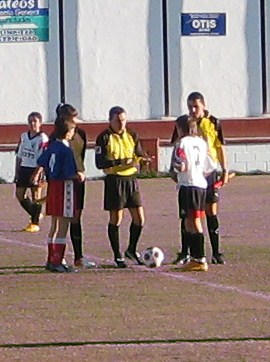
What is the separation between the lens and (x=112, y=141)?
46.5 ft

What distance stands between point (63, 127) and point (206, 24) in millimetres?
16743

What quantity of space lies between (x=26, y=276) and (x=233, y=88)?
17575 mm

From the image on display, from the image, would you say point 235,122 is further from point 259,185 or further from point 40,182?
point 40,182

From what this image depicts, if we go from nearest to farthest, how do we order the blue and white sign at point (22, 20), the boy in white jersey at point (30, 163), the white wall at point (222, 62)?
the boy in white jersey at point (30, 163) → the blue and white sign at point (22, 20) → the white wall at point (222, 62)

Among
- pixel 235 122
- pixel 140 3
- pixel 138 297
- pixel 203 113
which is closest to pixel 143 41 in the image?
pixel 140 3

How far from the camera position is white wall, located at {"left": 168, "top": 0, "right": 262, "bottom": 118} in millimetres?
30406

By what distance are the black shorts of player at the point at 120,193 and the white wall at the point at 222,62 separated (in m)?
16.4

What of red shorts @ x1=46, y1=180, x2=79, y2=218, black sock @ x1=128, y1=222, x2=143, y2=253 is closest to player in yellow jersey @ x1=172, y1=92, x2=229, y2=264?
black sock @ x1=128, y1=222, x2=143, y2=253

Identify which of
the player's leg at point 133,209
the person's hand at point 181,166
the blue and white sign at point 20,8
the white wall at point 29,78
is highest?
the blue and white sign at point 20,8

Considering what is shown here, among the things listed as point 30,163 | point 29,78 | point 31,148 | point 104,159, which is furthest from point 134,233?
point 29,78

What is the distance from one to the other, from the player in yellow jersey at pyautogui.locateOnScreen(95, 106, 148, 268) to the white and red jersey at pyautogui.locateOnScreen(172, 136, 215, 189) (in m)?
0.63

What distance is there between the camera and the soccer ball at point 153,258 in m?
13.9

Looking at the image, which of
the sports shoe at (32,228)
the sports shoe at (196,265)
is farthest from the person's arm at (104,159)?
the sports shoe at (32,228)

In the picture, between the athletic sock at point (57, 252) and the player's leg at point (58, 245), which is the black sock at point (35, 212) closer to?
the player's leg at point (58, 245)
